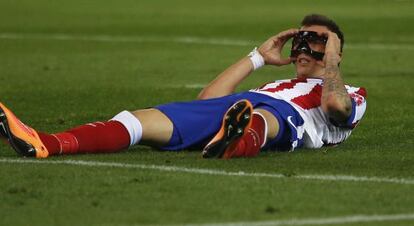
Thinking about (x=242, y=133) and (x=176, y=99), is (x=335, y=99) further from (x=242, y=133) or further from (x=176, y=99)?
(x=176, y=99)

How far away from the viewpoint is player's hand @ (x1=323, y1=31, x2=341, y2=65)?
33.9ft

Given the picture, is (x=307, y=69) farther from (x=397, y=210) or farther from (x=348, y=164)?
(x=397, y=210)

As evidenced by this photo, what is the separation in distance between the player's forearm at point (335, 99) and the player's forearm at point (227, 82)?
1.10 meters

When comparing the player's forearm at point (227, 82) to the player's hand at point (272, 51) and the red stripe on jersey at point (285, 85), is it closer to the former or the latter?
the player's hand at point (272, 51)

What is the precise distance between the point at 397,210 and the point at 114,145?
2.68 metres

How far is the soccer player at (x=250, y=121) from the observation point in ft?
31.9

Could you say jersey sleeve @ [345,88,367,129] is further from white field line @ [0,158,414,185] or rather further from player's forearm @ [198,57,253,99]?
white field line @ [0,158,414,185]

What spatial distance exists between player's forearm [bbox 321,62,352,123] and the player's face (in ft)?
1.40

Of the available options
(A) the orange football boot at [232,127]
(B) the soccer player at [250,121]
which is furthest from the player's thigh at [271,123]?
(A) the orange football boot at [232,127]

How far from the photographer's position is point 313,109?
33.8ft

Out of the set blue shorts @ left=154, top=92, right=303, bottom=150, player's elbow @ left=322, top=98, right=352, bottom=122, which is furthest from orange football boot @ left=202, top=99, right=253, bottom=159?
player's elbow @ left=322, top=98, right=352, bottom=122

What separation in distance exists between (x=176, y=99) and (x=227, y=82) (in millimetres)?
3863

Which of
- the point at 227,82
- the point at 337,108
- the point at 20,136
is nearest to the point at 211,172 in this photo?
the point at 337,108

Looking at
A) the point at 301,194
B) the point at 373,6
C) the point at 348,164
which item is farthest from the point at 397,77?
the point at 373,6
